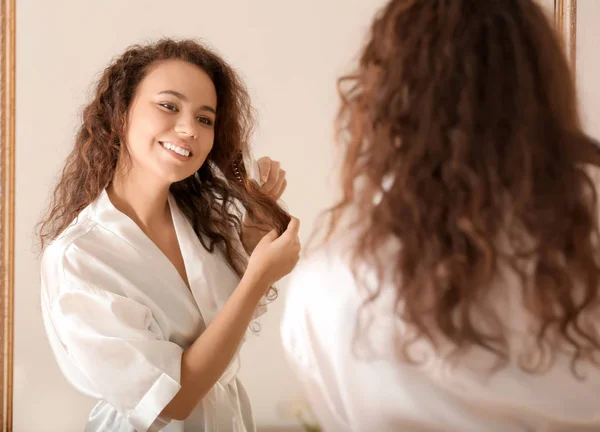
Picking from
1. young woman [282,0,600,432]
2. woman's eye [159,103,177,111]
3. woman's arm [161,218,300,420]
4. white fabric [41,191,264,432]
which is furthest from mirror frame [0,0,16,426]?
young woman [282,0,600,432]

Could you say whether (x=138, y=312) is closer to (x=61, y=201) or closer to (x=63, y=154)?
(x=61, y=201)

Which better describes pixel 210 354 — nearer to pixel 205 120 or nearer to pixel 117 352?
pixel 117 352

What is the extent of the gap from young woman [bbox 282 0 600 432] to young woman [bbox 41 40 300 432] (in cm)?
36

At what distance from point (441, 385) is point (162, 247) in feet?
2.05

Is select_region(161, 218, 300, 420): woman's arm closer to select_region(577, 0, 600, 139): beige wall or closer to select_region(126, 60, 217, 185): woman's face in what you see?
select_region(126, 60, 217, 185): woman's face

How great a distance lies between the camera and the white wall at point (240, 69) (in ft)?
4.46

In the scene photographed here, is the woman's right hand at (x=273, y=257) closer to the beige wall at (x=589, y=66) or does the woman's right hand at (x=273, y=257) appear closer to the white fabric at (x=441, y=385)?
the white fabric at (x=441, y=385)

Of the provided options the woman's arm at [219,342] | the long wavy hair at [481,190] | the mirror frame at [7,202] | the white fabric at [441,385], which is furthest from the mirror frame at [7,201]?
the white fabric at [441,385]

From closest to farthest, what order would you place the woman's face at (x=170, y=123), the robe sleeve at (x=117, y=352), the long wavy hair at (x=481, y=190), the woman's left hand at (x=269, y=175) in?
the long wavy hair at (x=481, y=190) → the robe sleeve at (x=117, y=352) → the woman's face at (x=170, y=123) → the woman's left hand at (x=269, y=175)

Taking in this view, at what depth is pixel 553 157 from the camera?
0.64 meters

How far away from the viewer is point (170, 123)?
1038 millimetres

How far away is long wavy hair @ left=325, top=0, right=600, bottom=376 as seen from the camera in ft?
2.03

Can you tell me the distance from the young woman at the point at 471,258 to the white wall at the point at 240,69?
733mm

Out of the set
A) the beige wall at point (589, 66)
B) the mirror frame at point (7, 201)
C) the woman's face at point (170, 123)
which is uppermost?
the beige wall at point (589, 66)
